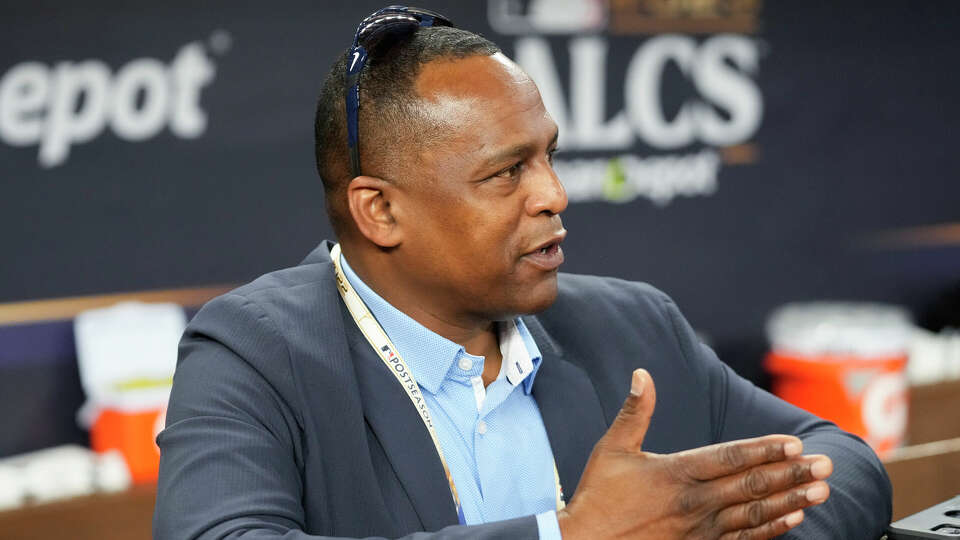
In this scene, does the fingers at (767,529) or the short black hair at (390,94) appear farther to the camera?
the short black hair at (390,94)

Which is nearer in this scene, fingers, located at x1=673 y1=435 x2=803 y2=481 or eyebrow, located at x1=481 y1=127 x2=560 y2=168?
fingers, located at x1=673 y1=435 x2=803 y2=481

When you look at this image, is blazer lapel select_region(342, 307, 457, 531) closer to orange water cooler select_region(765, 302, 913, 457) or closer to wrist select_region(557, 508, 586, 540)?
wrist select_region(557, 508, 586, 540)

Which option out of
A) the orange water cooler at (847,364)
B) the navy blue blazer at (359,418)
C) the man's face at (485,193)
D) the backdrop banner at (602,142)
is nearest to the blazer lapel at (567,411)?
the navy blue blazer at (359,418)

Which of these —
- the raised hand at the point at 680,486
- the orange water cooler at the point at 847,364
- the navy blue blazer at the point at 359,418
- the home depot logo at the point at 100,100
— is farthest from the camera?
the orange water cooler at the point at 847,364

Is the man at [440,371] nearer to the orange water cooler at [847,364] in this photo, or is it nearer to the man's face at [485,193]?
the man's face at [485,193]

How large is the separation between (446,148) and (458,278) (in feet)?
0.57

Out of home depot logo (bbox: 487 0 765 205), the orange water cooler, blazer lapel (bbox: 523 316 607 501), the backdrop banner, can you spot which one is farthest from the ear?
the orange water cooler

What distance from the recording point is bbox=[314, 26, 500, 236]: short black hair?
1.52 metres

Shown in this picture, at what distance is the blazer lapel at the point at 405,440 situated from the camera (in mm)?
1442

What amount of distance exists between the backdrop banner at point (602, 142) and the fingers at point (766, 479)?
5.96 ft

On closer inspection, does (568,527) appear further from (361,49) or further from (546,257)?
(361,49)

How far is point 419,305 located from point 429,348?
0.07m

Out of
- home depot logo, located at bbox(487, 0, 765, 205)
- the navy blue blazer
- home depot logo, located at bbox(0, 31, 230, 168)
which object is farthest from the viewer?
home depot logo, located at bbox(487, 0, 765, 205)

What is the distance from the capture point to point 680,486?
4.02 ft
